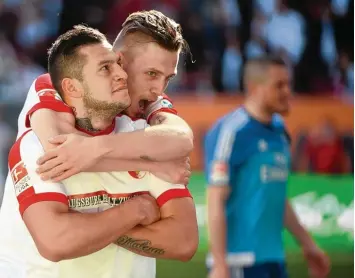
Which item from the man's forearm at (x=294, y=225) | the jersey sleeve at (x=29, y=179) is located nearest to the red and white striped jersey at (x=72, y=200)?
the jersey sleeve at (x=29, y=179)

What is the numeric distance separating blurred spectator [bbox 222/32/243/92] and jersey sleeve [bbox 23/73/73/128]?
8.41m

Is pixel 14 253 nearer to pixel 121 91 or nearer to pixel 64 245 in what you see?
pixel 64 245

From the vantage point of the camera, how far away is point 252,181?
626 cm

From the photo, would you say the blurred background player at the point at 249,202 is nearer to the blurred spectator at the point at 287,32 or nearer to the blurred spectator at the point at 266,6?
the blurred spectator at the point at 287,32

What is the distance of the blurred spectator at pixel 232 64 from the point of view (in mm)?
12039

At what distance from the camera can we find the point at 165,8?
1284 cm

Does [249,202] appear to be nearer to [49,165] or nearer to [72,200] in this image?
[72,200]

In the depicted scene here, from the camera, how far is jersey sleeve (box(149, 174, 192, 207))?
342cm

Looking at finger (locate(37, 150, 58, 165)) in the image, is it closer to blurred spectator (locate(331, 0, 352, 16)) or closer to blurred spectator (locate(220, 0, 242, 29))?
blurred spectator (locate(220, 0, 242, 29))

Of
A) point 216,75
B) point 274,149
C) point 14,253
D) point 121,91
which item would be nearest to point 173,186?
point 121,91

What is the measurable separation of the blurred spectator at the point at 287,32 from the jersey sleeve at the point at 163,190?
361 inches

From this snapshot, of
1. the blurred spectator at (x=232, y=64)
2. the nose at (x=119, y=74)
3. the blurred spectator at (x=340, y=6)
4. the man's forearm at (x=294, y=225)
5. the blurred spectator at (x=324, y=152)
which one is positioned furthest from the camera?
the blurred spectator at (x=340, y=6)

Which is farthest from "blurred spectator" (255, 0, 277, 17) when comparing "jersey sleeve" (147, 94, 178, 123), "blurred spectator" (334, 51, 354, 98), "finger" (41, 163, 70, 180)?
"finger" (41, 163, 70, 180)

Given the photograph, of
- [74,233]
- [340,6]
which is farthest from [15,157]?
[340,6]
